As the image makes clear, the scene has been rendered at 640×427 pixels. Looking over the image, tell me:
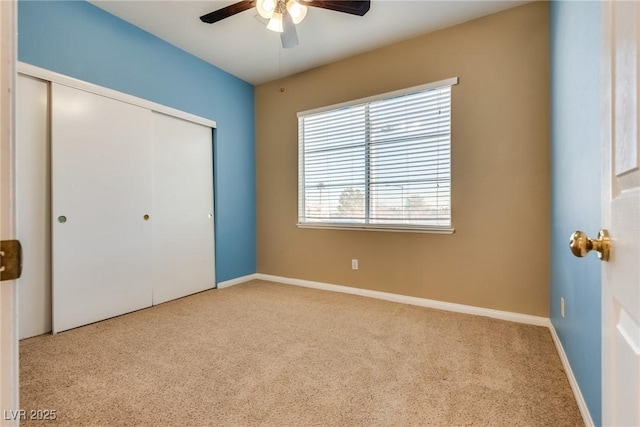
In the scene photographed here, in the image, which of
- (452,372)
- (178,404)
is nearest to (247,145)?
(178,404)

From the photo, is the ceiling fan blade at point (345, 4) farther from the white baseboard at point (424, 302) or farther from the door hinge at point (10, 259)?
the white baseboard at point (424, 302)

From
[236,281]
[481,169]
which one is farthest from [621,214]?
[236,281]

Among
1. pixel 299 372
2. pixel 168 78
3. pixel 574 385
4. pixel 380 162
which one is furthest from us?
pixel 380 162

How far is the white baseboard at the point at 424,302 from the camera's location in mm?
2612

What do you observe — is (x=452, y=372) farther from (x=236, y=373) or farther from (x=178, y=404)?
(x=178, y=404)

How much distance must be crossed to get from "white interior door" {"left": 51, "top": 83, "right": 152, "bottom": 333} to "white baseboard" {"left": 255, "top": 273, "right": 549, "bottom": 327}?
5.68 ft

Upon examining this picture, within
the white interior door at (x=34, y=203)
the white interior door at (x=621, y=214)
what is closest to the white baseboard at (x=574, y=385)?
the white interior door at (x=621, y=214)

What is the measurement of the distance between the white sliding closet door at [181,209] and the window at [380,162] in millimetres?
1168

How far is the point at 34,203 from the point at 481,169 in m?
3.73

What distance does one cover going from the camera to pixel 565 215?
6.30ft

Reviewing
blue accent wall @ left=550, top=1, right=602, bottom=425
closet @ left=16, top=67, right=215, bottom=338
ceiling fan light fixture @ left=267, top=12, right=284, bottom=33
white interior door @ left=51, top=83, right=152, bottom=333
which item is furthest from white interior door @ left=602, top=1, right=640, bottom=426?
white interior door @ left=51, top=83, right=152, bottom=333

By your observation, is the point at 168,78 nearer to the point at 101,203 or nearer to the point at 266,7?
the point at 101,203

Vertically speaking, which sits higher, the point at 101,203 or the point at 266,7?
the point at 266,7

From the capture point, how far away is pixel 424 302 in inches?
121
